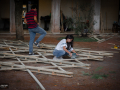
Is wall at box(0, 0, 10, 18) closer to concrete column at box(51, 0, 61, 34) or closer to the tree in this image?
concrete column at box(51, 0, 61, 34)

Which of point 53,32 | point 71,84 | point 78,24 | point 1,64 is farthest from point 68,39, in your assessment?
point 53,32

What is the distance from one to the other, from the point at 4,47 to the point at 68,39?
10.1 ft

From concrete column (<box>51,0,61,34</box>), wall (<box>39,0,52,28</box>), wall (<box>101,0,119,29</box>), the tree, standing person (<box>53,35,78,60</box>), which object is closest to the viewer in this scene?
standing person (<box>53,35,78,60</box>)

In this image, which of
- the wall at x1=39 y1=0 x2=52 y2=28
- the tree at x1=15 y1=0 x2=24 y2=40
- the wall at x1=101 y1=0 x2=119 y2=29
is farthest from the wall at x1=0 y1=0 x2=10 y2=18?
the wall at x1=101 y1=0 x2=119 y2=29

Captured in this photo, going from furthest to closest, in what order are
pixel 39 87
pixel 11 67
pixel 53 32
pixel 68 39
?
pixel 53 32 → pixel 68 39 → pixel 11 67 → pixel 39 87

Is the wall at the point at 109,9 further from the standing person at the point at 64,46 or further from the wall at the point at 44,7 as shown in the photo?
the standing person at the point at 64,46

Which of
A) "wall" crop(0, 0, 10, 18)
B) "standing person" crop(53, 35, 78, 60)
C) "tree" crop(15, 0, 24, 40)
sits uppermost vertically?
"wall" crop(0, 0, 10, 18)

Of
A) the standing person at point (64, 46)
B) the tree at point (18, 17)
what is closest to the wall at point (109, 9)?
the tree at point (18, 17)

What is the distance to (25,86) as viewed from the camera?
371cm

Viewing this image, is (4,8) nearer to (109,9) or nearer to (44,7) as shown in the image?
(44,7)

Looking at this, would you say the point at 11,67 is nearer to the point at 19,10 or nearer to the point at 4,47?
the point at 4,47

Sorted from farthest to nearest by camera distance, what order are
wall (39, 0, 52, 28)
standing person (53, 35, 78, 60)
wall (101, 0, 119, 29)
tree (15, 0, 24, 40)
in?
wall (101, 0, 119, 29)
wall (39, 0, 52, 28)
tree (15, 0, 24, 40)
standing person (53, 35, 78, 60)

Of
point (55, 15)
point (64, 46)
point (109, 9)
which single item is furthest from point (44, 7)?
point (64, 46)

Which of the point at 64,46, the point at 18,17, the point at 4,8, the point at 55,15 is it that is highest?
the point at 4,8
